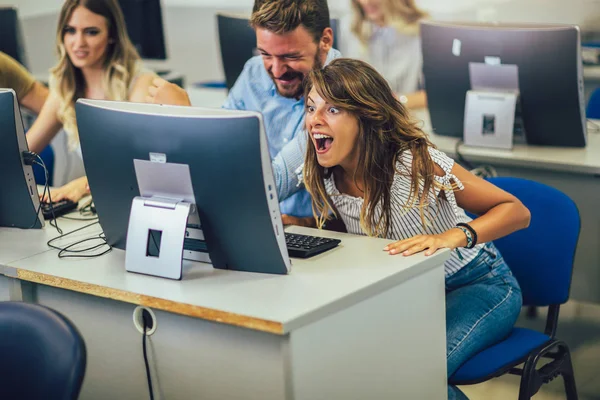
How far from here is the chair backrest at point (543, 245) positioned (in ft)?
7.09

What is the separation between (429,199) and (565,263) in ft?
1.29

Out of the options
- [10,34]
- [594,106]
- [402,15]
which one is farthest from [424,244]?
[10,34]

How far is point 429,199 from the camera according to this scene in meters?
2.05

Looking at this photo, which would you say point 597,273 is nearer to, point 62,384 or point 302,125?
point 302,125

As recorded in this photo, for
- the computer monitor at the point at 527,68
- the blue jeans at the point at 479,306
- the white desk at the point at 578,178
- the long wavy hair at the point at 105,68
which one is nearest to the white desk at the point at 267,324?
the blue jeans at the point at 479,306

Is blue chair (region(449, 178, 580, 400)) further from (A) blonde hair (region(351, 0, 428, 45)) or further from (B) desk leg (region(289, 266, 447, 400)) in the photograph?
(A) blonde hair (region(351, 0, 428, 45))

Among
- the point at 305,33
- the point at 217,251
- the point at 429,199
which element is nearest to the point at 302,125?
the point at 305,33

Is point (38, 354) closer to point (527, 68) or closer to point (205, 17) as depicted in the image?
point (527, 68)

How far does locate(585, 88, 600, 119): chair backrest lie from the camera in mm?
3488

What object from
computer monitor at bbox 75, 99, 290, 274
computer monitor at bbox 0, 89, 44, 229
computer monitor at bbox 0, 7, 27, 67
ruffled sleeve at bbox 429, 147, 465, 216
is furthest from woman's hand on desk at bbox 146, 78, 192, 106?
computer monitor at bbox 0, 7, 27, 67

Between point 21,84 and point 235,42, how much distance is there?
0.81 metres

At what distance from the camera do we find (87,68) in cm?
290

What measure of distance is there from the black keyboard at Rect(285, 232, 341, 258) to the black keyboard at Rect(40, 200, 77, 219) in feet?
2.33

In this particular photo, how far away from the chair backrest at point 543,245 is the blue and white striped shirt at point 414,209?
0.51ft
